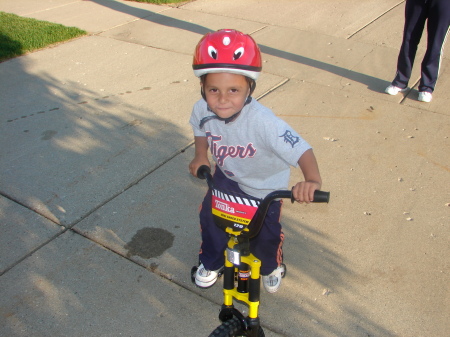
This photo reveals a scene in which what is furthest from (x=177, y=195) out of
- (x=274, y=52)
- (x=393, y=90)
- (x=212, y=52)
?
(x=274, y=52)

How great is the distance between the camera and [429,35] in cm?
484

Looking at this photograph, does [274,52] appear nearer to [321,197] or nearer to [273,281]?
[273,281]

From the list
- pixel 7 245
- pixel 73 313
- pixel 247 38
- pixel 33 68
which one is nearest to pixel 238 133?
pixel 247 38

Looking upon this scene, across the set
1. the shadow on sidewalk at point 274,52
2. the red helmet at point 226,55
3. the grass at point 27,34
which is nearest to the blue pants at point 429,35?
the shadow on sidewalk at point 274,52

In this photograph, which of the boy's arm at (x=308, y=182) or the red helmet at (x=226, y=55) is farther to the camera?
the red helmet at (x=226, y=55)

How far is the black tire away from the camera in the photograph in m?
2.15

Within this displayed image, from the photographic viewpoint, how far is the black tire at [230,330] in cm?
215

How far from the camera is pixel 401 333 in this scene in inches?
106

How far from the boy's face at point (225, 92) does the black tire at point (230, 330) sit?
92 centimetres

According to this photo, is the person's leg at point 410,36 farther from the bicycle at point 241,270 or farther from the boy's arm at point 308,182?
the bicycle at point 241,270

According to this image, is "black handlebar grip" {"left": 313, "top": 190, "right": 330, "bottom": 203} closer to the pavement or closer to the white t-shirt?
the white t-shirt

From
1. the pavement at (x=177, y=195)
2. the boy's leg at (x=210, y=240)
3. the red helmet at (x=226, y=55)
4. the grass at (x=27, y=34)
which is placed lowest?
the pavement at (x=177, y=195)

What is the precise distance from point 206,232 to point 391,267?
1226 mm

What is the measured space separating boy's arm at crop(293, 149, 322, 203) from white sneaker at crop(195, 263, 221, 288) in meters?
1.04
